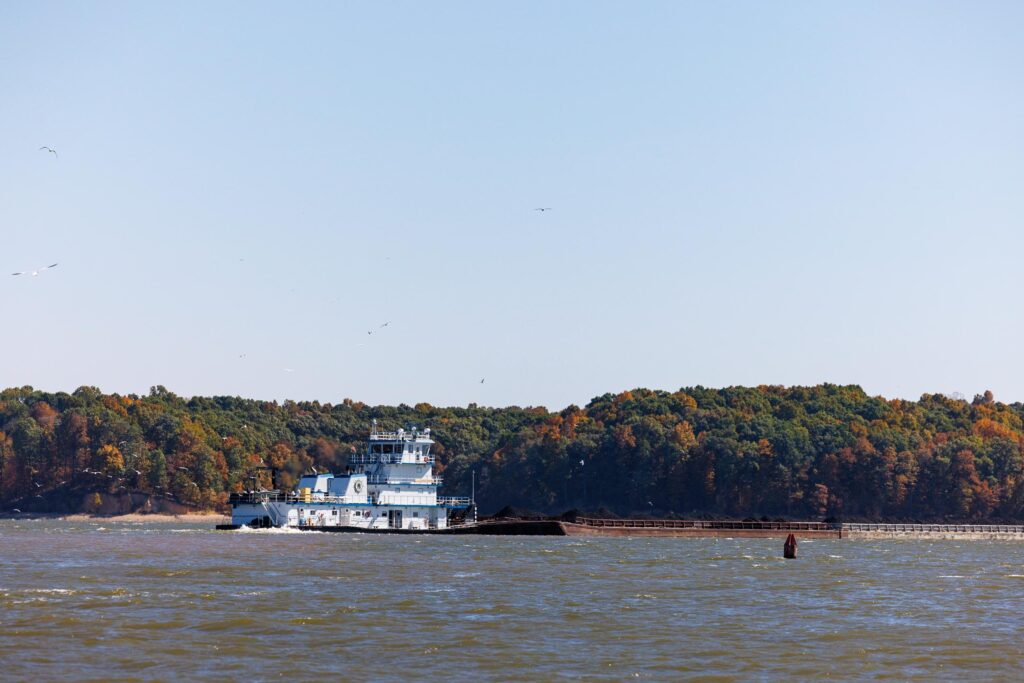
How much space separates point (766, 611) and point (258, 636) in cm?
1934

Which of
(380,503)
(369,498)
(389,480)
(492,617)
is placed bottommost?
(492,617)

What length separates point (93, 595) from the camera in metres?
53.2

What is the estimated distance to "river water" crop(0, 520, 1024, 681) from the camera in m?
36.8

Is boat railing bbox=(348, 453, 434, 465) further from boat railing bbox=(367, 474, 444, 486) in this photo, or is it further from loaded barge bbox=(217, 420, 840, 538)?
boat railing bbox=(367, 474, 444, 486)

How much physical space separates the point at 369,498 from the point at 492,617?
6855 centimetres

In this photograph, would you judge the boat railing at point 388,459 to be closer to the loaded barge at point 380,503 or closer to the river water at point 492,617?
the loaded barge at point 380,503

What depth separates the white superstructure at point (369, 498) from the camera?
112250 millimetres

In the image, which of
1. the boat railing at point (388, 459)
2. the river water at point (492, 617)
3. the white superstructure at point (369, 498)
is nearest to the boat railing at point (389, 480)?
the white superstructure at point (369, 498)

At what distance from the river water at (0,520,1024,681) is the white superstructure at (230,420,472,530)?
27300 millimetres

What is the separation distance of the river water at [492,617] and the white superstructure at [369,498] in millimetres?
27300

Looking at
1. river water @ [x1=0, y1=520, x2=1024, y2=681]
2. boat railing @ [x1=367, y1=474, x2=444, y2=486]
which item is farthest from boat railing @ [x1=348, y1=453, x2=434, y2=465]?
river water @ [x1=0, y1=520, x2=1024, y2=681]

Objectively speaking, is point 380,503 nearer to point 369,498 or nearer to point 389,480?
point 369,498

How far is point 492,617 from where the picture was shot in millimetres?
47656

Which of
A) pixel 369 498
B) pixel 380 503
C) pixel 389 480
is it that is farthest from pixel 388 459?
pixel 380 503
